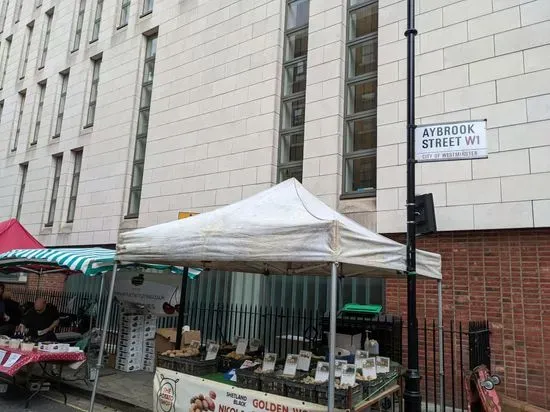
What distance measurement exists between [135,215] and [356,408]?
11.1 m

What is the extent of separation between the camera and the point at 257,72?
11914 mm

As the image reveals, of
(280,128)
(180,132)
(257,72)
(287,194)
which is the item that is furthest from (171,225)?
(180,132)

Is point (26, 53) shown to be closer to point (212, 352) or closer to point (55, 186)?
point (55, 186)

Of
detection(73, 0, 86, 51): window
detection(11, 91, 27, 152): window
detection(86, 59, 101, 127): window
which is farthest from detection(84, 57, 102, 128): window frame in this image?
detection(11, 91, 27, 152): window

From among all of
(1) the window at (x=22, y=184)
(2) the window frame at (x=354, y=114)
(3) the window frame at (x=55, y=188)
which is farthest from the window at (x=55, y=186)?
(2) the window frame at (x=354, y=114)

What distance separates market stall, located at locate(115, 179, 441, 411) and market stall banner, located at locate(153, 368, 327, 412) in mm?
17

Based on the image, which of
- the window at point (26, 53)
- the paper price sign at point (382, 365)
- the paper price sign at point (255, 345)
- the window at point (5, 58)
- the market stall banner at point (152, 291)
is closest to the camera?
the paper price sign at point (382, 365)

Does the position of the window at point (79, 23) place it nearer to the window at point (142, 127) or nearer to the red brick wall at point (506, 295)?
the window at point (142, 127)

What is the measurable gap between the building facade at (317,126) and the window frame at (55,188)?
8 cm

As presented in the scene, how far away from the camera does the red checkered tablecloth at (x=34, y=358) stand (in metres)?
7.24

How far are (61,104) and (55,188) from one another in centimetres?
360

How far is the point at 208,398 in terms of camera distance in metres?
5.32

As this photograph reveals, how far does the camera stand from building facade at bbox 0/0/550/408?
25.6ft

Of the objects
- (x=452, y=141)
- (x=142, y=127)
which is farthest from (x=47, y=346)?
(x=142, y=127)
